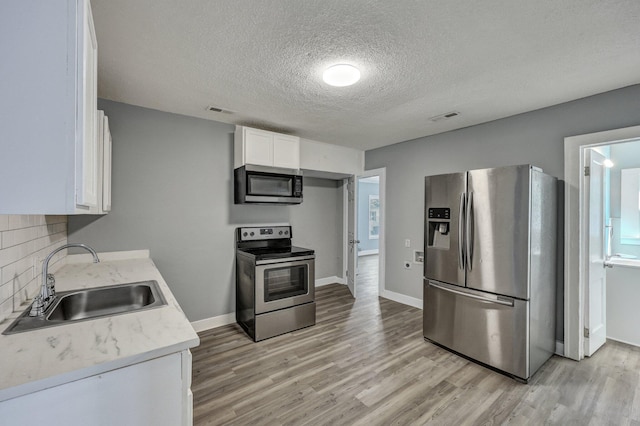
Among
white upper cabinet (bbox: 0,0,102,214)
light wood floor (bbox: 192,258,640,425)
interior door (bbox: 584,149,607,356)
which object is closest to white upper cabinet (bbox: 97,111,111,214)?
white upper cabinet (bbox: 0,0,102,214)

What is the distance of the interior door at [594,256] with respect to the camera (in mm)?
2666

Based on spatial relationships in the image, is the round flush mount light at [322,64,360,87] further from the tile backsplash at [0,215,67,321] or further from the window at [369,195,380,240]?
the window at [369,195,380,240]

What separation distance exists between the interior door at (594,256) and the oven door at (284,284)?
276cm

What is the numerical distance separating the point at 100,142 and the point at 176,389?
180 cm

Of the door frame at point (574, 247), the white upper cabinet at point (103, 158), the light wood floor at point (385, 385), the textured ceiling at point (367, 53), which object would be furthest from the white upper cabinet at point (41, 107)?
the door frame at point (574, 247)

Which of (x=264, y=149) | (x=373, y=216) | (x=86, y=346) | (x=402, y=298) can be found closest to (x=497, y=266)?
(x=402, y=298)

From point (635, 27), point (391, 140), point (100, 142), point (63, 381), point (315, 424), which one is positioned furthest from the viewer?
point (391, 140)

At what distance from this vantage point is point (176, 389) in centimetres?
114

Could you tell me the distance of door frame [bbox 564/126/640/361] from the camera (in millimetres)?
2662

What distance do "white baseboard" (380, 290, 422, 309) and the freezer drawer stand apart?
106 centimetres

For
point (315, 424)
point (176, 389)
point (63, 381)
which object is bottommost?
point (315, 424)

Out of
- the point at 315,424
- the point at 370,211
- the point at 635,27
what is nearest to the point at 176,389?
the point at 315,424

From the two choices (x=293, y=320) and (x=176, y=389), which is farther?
(x=293, y=320)

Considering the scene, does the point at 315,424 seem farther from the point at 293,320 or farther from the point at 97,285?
the point at 97,285
